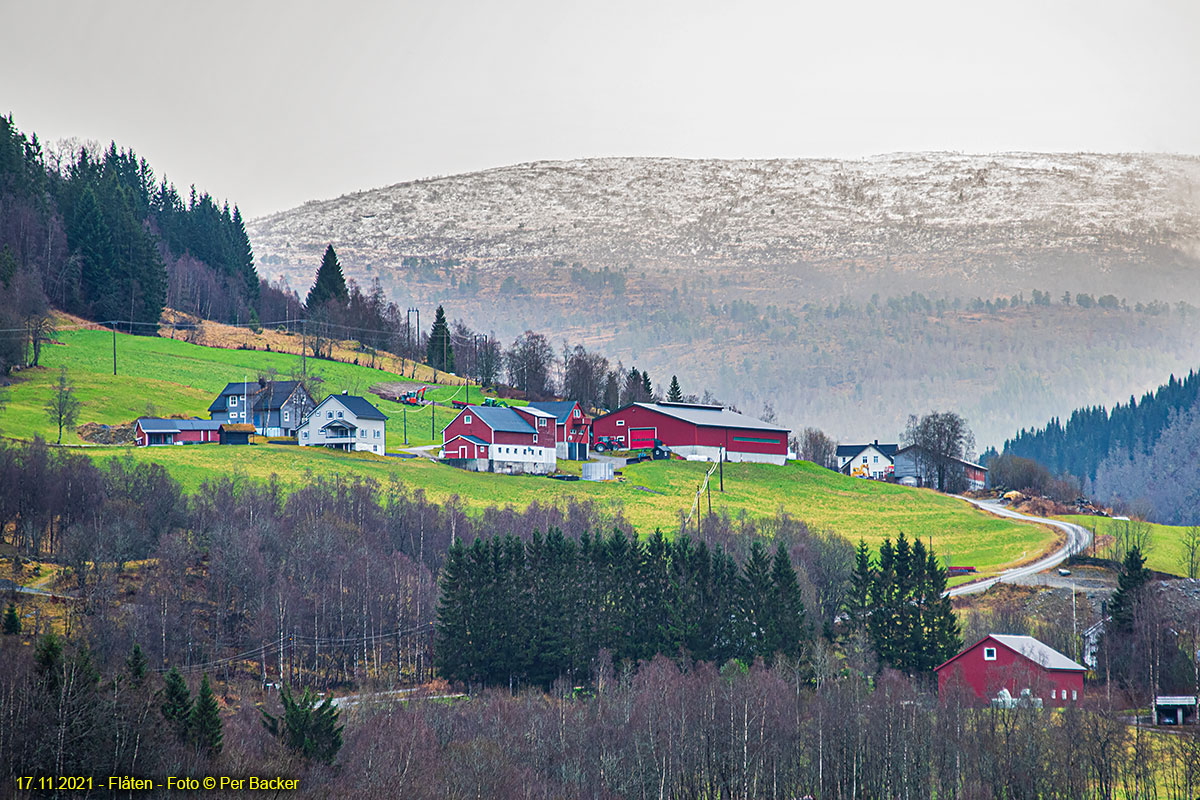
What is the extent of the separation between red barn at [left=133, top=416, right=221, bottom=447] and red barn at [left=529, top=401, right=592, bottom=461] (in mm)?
33899

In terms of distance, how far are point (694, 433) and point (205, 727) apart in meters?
93.0

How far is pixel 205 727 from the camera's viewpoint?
4197cm

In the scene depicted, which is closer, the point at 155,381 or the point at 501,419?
the point at 501,419

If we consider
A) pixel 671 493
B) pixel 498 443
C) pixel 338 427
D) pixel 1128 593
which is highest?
pixel 338 427

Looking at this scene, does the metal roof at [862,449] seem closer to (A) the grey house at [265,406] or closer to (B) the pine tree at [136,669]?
(A) the grey house at [265,406]

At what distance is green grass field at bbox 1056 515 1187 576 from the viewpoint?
96562 millimetres

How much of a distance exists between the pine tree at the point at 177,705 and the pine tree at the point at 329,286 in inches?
5910

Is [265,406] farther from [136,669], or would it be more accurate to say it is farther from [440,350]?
[136,669]

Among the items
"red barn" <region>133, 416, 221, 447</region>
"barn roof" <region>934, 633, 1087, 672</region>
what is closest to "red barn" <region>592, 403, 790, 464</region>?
"red barn" <region>133, 416, 221, 447</region>

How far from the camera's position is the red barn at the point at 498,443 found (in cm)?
11400

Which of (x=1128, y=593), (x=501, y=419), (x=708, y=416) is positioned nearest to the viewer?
(x=1128, y=593)

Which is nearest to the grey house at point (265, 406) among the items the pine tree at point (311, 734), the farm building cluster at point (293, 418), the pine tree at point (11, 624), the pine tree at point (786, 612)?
the farm building cluster at point (293, 418)

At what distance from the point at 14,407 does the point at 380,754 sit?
69.0 meters

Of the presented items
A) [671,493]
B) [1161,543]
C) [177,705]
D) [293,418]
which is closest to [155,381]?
[293,418]
